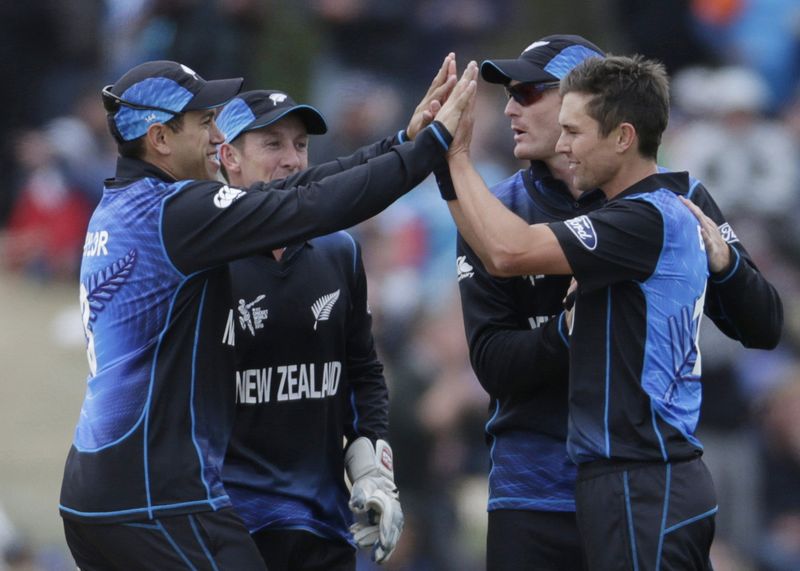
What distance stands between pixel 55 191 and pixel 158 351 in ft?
18.9

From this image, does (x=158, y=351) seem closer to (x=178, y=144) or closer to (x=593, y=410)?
(x=178, y=144)

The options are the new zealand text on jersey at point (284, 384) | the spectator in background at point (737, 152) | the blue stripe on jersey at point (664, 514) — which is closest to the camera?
the blue stripe on jersey at point (664, 514)

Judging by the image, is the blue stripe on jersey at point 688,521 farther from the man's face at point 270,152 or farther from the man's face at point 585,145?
the man's face at point 270,152

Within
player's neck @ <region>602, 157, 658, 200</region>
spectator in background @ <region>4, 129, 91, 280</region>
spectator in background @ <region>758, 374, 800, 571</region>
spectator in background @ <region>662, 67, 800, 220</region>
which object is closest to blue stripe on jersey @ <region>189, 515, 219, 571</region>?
player's neck @ <region>602, 157, 658, 200</region>

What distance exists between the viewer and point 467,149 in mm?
4219

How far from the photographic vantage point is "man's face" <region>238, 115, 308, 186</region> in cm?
482

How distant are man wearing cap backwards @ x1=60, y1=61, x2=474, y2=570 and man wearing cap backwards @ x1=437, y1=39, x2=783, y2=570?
54cm

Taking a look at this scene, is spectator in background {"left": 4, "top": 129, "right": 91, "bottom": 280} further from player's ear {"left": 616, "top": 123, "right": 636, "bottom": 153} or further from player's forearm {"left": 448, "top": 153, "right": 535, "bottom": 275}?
player's ear {"left": 616, "top": 123, "right": 636, "bottom": 153}

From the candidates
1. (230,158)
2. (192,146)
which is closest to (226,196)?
(192,146)

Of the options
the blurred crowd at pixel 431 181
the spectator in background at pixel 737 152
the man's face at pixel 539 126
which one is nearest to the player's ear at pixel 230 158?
the man's face at pixel 539 126

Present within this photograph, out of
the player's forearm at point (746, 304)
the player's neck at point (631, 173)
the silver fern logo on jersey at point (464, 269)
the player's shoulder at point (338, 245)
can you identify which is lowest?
the player's forearm at point (746, 304)

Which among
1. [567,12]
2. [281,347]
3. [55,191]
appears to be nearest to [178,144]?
[281,347]

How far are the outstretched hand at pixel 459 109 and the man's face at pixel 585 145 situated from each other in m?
0.27

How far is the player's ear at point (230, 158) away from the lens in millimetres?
4855
